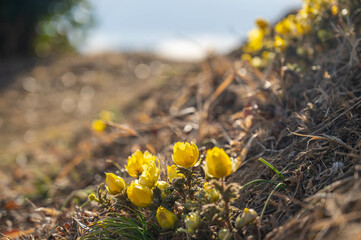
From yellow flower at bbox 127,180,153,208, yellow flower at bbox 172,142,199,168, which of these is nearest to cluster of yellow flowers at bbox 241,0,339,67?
yellow flower at bbox 172,142,199,168

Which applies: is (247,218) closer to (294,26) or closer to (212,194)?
(212,194)

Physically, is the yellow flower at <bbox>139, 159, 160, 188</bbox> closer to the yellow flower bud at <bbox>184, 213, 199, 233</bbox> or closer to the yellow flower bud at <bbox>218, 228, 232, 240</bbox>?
the yellow flower bud at <bbox>184, 213, 199, 233</bbox>

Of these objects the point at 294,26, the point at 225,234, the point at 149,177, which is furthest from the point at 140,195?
the point at 294,26

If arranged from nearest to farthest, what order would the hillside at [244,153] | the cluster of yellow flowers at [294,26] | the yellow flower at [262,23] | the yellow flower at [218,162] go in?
1. the yellow flower at [218,162]
2. the hillside at [244,153]
3. the cluster of yellow flowers at [294,26]
4. the yellow flower at [262,23]

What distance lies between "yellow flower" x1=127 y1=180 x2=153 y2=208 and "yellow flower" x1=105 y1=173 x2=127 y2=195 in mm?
63

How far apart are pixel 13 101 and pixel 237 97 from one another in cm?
436

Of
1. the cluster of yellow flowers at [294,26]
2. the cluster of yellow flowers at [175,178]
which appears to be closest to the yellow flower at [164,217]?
the cluster of yellow flowers at [175,178]

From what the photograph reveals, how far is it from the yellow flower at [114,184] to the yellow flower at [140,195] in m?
0.06

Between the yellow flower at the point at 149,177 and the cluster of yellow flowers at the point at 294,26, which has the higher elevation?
the cluster of yellow flowers at the point at 294,26

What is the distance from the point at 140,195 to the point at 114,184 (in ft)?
0.40

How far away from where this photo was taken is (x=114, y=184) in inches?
46.9

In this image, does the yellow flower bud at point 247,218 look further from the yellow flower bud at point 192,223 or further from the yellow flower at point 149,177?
the yellow flower at point 149,177

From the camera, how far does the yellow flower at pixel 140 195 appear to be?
3.71 feet

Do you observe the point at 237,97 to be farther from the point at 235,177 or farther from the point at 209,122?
the point at 235,177
